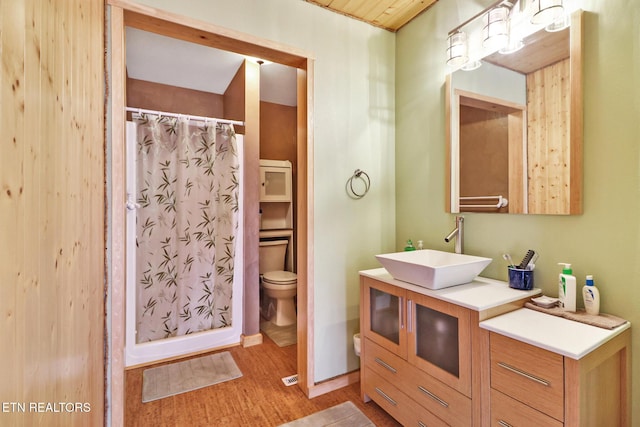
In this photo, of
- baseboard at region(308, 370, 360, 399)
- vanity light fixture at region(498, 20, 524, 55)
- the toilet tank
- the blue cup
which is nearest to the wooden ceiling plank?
vanity light fixture at region(498, 20, 524, 55)

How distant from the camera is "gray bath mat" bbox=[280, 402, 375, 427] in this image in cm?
172

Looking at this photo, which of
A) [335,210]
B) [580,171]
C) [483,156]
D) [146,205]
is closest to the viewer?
[580,171]

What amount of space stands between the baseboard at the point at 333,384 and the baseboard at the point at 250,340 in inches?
36.6

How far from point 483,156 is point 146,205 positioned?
252 cm

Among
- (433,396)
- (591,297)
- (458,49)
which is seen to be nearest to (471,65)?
(458,49)

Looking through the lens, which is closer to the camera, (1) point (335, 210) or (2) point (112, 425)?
(2) point (112, 425)

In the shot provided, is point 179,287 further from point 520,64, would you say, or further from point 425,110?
point 520,64

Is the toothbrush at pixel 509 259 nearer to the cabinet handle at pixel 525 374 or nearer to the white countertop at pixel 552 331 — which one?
the white countertop at pixel 552 331

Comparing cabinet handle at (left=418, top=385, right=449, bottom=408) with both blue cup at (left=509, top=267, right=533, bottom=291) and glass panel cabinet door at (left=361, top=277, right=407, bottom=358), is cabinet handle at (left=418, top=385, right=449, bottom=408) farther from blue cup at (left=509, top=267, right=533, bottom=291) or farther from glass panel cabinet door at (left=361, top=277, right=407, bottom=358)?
blue cup at (left=509, top=267, right=533, bottom=291)

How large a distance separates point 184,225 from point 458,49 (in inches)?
96.0

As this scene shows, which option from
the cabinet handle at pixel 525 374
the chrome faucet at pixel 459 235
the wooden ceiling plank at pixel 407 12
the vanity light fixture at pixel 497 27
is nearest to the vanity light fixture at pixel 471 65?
the vanity light fixture at pixel 497 27

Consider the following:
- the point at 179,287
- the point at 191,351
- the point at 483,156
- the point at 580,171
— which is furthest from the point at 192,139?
the point at 580,171

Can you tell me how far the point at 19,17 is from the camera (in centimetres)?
50

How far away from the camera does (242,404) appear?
1.91 m
